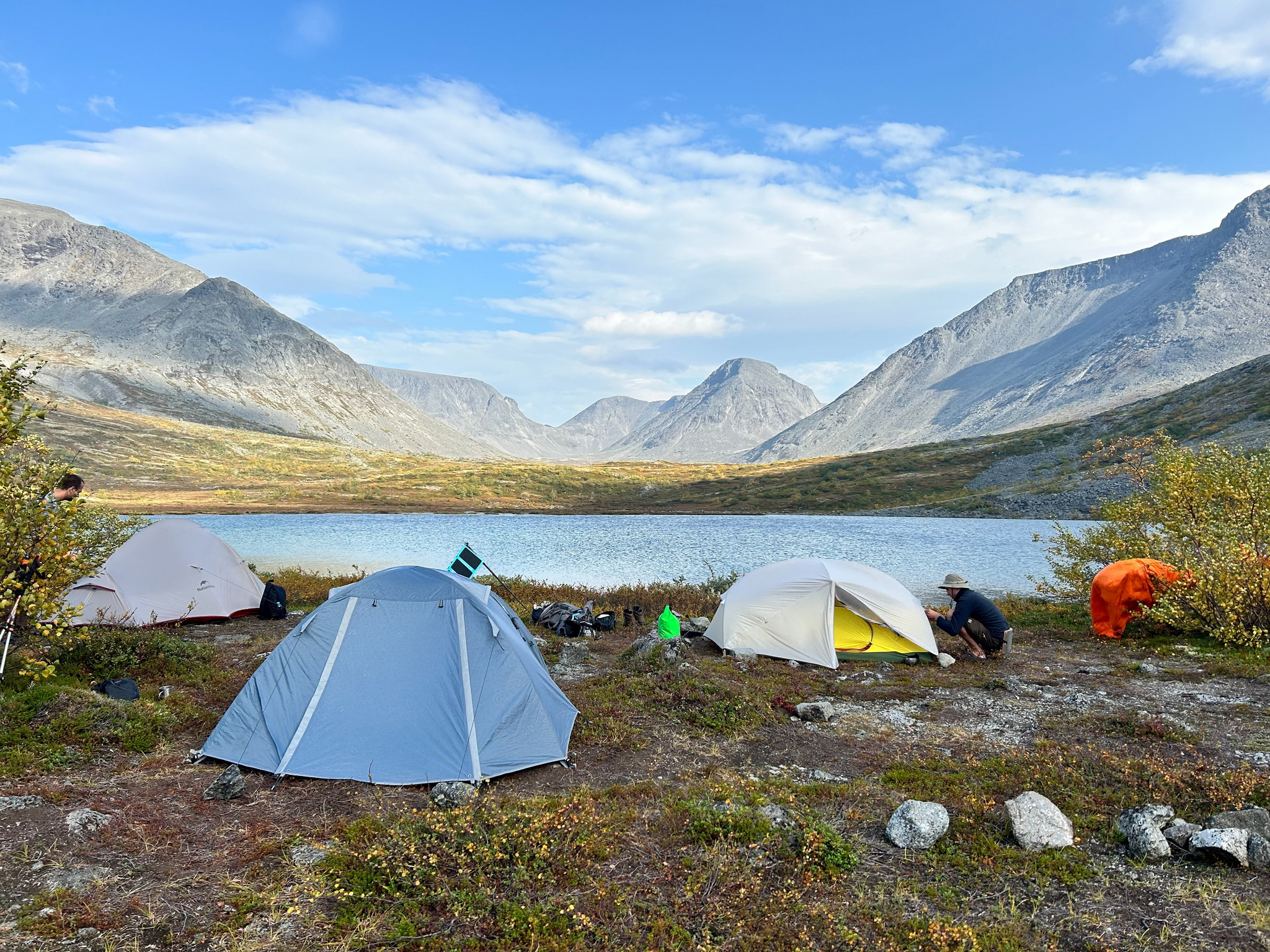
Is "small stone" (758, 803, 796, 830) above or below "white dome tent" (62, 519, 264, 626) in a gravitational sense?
below

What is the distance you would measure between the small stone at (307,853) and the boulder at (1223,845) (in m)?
8.24

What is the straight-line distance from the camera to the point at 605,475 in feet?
458

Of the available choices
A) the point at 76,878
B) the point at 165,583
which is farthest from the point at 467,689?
the point at 165,583

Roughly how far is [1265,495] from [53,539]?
77.3ft

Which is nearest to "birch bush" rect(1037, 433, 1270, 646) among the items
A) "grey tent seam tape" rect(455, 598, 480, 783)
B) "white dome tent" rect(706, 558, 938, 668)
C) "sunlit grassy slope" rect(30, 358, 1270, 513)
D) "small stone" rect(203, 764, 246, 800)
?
"white dome tent" rect(706, 558, 938, 668)

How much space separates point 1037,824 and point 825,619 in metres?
8.50

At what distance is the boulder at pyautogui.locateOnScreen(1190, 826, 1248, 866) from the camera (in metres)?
6.37

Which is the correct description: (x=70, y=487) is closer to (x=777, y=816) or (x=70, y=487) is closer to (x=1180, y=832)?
(x=777, y=816)

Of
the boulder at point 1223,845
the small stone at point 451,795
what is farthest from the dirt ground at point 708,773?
the small stone at point 451,795

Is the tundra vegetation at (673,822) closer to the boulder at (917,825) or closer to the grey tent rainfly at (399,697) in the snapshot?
the boulder at (917,825)

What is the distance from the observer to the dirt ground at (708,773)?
18.6ft

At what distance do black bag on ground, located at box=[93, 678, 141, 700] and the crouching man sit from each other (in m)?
15.9

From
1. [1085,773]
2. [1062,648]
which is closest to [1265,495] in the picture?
[1062,648]

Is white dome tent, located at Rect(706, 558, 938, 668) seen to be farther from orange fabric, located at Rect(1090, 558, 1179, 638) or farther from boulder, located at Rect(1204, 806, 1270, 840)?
boulder, located at Rect(1204, 806, 1270, 840)
